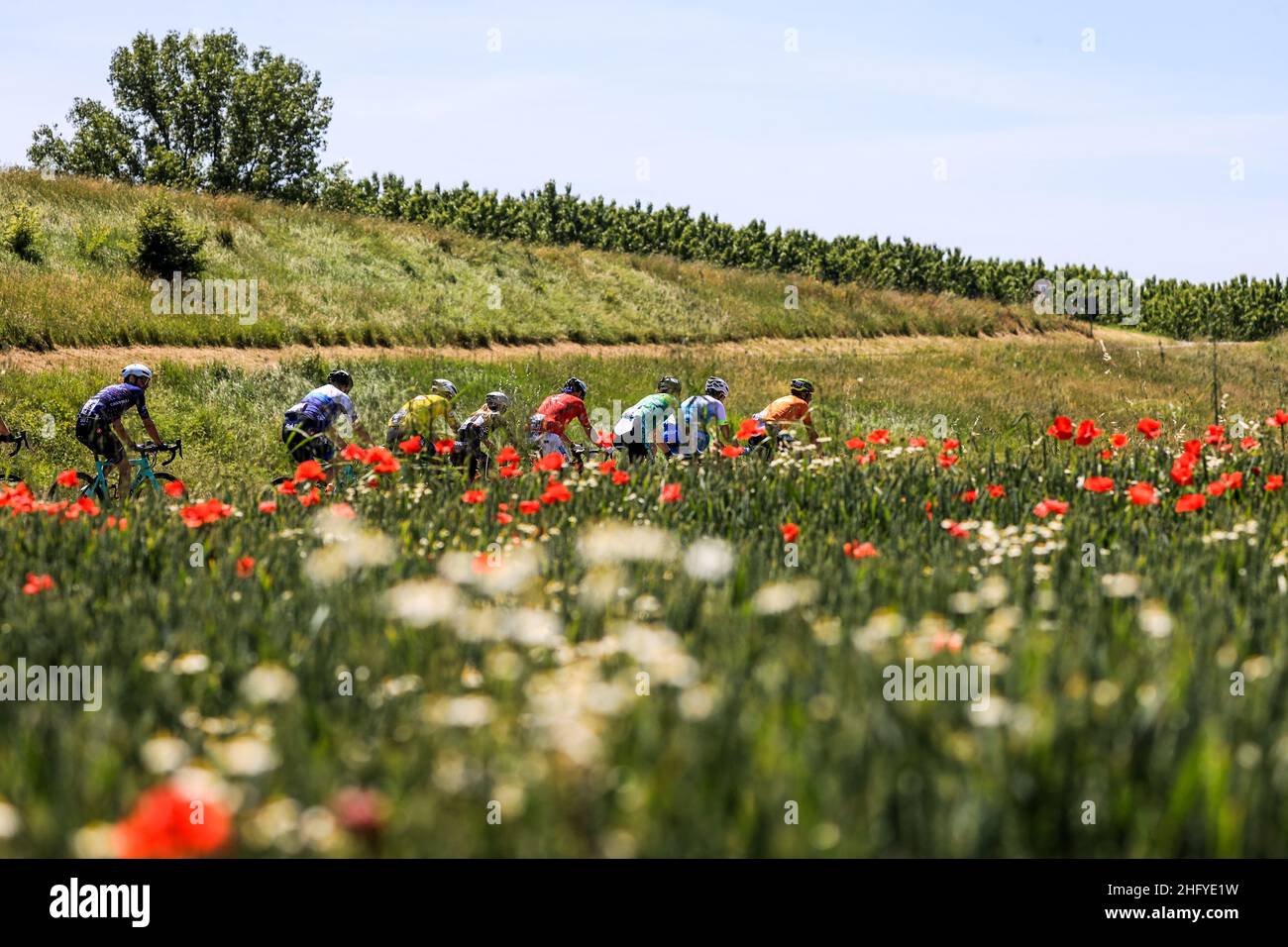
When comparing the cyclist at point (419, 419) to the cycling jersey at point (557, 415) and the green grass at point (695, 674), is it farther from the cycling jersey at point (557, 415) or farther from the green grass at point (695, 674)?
the green grass at point (695, 674)

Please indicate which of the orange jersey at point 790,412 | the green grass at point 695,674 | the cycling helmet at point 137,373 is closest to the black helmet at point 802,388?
the orange jersey at point 790,412

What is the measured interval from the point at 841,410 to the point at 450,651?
18.6 m

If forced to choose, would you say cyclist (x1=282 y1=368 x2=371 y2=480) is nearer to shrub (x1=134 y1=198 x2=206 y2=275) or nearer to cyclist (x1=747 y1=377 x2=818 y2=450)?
cyclist (x1=747 y1=377 x2=818 y2=450)

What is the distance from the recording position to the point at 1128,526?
20.2 feet

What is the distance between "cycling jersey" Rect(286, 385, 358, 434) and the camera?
1116 centimetres

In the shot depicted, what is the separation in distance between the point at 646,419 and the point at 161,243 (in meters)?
17.6

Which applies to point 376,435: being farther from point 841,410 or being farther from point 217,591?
point 217,591

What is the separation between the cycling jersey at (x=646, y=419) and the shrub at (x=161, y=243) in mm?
17311

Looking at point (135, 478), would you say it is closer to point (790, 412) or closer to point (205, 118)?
point (790, 412)

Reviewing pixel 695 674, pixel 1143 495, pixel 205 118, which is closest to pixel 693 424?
pixel 1143 495

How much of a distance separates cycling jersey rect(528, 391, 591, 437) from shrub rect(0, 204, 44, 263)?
56.7ft

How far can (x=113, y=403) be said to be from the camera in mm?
11883
